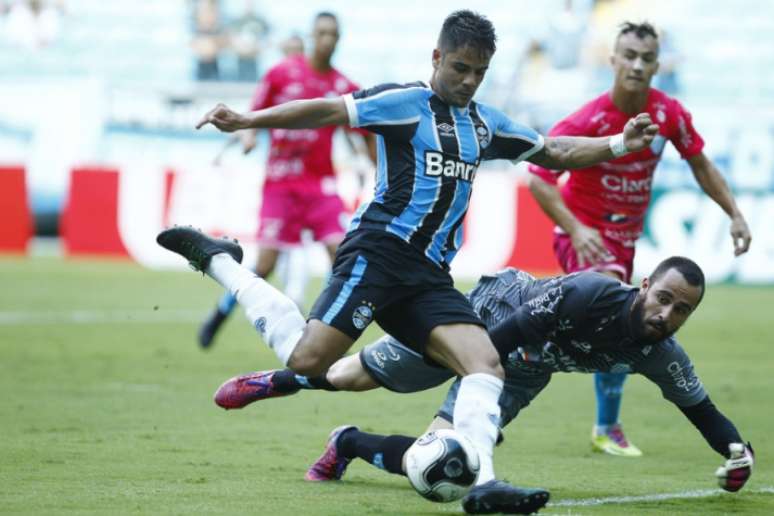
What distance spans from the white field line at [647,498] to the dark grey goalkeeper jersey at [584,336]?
1.40ft

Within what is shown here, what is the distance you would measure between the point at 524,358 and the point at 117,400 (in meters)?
3.78

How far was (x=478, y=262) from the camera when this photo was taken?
20484mm

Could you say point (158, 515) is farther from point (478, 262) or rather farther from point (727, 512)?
point (478, 262)

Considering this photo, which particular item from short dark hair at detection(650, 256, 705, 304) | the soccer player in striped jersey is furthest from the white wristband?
short dark hair at detection(650, 256, 705, 304)

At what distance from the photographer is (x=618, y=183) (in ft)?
28.5

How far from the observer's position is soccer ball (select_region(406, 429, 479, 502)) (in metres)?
5.69

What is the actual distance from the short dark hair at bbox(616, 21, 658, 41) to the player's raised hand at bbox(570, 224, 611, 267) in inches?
50.6

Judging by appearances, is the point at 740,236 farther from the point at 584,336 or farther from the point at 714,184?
the point at 584,336

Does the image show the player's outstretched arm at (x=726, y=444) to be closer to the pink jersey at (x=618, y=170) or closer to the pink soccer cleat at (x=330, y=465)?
the pink soccer cleat at (x=330, y=465)

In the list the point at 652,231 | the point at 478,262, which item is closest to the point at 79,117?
the point at 478,262

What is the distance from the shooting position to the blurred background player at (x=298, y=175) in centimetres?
1258

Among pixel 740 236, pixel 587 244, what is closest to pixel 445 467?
pixel 587 244

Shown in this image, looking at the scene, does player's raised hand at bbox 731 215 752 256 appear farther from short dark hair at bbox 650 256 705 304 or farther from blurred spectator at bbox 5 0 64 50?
blurred spectator at bbox 5 0 64 50

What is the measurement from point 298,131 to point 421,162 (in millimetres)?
6781
